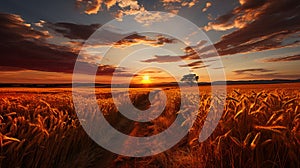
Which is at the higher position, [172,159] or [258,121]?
[258,121]

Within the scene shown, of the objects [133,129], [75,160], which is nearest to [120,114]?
[133,129]

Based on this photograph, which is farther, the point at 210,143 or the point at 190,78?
the point at 190,78

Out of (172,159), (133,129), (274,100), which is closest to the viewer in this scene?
(274,100)

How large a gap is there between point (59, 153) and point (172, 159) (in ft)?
8.17

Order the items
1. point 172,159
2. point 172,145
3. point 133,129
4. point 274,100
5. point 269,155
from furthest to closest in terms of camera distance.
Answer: point 133,129 → point 172,145 → point 172,159 → point 274,100 → point 269,155

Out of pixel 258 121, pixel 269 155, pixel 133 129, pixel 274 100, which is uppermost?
pixel 274 100

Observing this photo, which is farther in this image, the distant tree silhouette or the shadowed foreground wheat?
the distant tree silhouette

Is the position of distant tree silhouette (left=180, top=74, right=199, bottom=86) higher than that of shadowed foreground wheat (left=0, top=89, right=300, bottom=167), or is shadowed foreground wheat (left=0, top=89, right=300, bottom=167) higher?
distant tree silhouette (left=180, top=74, right=199, bottom=86)

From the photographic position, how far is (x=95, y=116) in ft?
23.1

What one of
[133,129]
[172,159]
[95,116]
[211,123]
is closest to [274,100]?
[211,123]

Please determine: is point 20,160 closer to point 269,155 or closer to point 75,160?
point 75,160

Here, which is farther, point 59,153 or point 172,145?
point 172,145

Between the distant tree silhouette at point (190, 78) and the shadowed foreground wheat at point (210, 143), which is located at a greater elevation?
the distant tree silhouette at point (190, 78)

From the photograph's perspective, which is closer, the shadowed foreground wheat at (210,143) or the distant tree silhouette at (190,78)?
the shadowed foreground wheat at (210,143)
